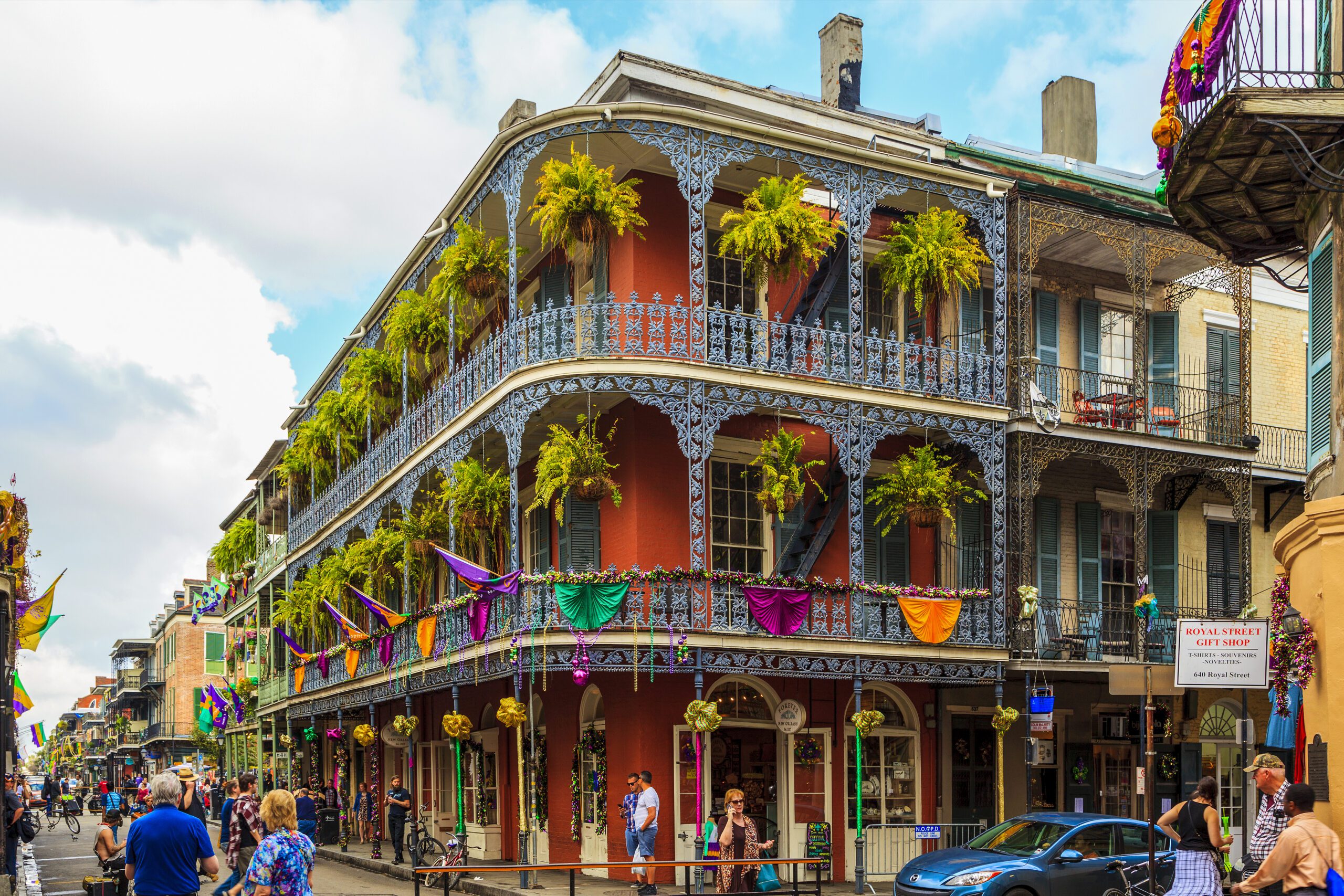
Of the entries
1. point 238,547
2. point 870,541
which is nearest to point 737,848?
point 870,541

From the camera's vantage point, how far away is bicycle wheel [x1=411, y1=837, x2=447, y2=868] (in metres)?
23.8

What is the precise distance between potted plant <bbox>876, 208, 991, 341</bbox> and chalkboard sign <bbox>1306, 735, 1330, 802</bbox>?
10550mm

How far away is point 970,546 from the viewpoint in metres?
22.5

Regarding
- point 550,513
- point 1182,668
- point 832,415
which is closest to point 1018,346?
point 832,415

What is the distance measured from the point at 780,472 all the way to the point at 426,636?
23.0 feet

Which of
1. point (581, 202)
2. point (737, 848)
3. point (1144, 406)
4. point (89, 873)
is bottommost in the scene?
point (89, 873)

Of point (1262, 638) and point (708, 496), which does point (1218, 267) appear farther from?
point (1262, 638)

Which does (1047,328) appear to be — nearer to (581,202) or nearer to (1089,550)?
(1089,550)

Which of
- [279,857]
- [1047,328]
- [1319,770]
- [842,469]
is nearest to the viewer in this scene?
[279,857]

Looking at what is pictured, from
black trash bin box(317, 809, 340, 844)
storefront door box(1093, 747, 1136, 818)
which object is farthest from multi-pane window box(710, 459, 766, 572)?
black trash bin box(317, 809, 340, 844)

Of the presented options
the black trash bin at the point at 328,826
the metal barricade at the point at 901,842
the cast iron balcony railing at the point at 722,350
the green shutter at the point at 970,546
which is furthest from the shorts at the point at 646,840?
the black trash bin at the point at 328,826

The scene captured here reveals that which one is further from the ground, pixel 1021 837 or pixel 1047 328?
pixel 1047 328

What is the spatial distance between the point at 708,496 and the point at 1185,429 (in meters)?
9.06

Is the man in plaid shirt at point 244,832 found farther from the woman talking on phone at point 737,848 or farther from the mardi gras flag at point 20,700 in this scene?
the mardi gras flag at point 20,700
